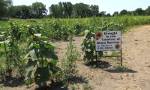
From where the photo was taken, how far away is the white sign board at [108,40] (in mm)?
10406

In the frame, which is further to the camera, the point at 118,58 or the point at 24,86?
the point at 118,58

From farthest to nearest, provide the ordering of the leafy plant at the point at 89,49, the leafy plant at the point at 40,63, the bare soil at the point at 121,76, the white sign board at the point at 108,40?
the leafy plant at the point at 89,49, the white sign board at the point at 108,40, the bare soil at the point at 121,76, the leafy plant at the point at 40,63

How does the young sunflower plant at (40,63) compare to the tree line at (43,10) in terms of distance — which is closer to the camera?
the young sunflower plant at (40,63)

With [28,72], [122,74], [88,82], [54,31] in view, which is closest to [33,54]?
[28,72]

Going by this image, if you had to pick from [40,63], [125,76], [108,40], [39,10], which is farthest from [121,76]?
[39,10]

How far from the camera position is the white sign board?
410 inches

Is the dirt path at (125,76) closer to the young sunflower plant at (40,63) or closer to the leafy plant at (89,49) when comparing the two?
the leafy plant at (89,49)

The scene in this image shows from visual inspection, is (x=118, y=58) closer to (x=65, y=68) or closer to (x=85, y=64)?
(x=85, y=64)

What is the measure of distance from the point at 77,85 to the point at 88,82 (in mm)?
499

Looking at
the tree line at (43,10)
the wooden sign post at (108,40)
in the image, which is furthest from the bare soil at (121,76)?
the tree line at (43,10)

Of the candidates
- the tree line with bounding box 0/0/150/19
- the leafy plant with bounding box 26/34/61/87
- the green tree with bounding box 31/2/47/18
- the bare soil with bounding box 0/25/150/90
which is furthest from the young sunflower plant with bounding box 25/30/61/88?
the tree line with bounding box 0/0/150/19

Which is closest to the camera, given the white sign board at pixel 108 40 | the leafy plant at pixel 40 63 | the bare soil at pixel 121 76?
the leafy plant at pixel 40 63

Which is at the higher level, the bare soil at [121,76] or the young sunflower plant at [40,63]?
the young sunflower plant at [40,63]

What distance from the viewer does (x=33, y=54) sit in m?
7.88
